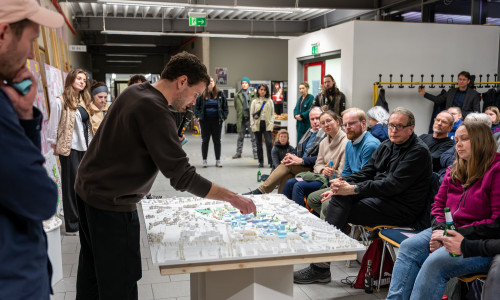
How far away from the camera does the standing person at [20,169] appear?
102cm

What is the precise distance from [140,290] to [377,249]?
179 cm

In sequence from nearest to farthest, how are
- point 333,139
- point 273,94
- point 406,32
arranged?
point 333,139 → point 406,32 → point 273,94

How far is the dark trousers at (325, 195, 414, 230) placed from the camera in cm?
341

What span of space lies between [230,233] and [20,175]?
149 cm

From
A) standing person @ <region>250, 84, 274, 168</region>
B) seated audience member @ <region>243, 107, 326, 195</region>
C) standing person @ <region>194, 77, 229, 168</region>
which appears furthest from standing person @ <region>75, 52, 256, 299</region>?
standing person @ <region>250, 84, 274, 168</region>

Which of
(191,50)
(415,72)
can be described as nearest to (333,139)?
(415,72)

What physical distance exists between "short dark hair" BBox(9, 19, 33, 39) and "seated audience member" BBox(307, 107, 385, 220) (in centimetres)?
325

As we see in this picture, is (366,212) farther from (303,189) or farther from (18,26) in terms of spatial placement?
(18,26)

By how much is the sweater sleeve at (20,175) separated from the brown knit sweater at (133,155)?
2.73 feet

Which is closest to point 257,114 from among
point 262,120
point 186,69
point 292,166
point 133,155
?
point 262,120

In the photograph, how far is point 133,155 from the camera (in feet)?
6.42

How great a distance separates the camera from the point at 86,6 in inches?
502

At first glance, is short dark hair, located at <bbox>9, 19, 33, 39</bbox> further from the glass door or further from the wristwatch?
the glass door

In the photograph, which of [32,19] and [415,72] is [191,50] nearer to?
[415,72]
